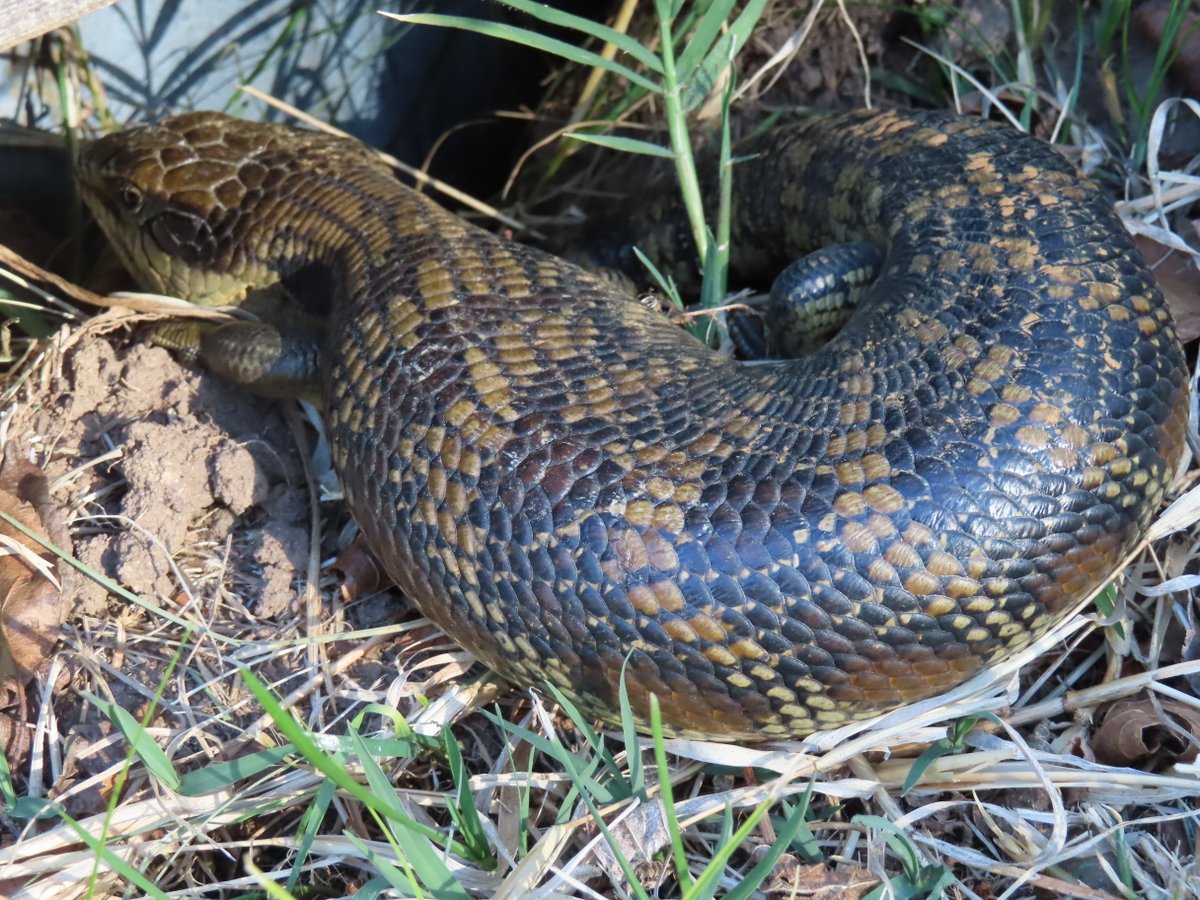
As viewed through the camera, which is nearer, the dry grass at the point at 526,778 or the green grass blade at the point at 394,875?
the green grass blade at the point at 394,875

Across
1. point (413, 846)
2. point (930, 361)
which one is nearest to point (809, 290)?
point (930, 361)

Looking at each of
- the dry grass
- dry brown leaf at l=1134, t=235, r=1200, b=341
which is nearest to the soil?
the dry grass

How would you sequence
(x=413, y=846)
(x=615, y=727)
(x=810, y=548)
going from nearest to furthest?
(x=413, y=846), (x=810, y=548), (x=615, y=727)

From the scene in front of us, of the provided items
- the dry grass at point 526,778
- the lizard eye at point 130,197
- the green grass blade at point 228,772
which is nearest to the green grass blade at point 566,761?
the dry grass at point 526,778

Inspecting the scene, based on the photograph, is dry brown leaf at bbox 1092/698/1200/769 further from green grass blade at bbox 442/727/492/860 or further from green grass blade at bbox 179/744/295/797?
green grass blade at bbox 179/744/295/797

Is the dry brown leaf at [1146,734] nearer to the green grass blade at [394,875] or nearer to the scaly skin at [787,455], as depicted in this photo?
the scaly skin at [787,455]

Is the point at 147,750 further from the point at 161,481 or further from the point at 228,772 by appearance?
the point at 161,481

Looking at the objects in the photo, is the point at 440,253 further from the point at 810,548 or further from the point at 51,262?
the point at 51,262
